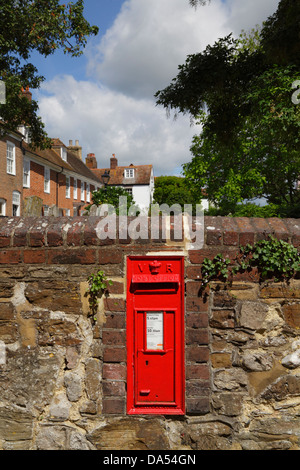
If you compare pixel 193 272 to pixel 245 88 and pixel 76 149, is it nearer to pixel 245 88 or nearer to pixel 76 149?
pixel 245 88

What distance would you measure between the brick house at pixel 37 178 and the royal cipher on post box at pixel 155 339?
10.2m

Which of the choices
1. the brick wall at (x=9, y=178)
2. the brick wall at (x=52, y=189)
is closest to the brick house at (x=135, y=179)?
the brick wall at (x=52, y=189)

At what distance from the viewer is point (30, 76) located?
1030 cm

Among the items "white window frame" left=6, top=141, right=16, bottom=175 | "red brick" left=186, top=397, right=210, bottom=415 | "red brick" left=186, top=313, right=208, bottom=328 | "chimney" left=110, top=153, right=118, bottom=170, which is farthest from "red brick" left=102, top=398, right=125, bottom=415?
"chimney" left=110, top=153, right=118, bottom=170

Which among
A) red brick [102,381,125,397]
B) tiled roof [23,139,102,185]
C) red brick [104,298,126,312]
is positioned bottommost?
red brick [102,381,125,397]

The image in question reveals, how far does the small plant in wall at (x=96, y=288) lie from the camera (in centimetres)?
235

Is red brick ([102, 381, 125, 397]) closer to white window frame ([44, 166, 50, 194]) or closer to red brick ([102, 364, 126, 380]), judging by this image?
red brick ([102, 364, 126, 380])

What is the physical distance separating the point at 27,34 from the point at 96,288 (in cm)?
957

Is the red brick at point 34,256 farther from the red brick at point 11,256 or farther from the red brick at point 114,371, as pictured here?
the red brick at point 114,371

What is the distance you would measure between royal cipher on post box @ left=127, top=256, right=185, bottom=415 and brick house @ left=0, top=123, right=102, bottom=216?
10.2 metres

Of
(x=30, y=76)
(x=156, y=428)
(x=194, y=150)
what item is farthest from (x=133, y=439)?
(x=194, y=150)

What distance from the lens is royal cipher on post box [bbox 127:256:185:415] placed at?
238 centimetres

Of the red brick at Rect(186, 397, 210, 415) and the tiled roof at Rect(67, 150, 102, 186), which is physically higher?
the tiled roof at Rect(67, 150, 102, 186)
